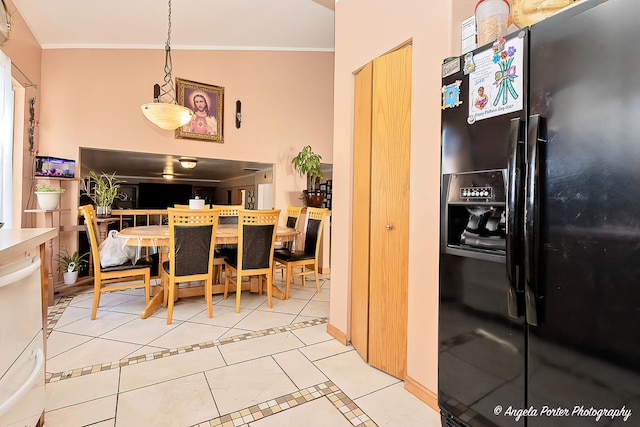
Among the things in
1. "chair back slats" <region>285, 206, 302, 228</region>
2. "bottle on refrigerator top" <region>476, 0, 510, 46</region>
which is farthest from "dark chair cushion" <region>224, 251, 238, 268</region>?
"bottle on refrigerator top" <region>476, 0, 510, 46</region>

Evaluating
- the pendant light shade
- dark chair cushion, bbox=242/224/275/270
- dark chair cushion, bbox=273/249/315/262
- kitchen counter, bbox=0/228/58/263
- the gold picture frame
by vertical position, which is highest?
the gold picture frame

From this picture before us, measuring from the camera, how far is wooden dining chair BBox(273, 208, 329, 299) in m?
3.61

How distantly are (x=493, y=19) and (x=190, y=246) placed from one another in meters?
2.72

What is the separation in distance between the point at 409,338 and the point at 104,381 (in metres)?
1.89

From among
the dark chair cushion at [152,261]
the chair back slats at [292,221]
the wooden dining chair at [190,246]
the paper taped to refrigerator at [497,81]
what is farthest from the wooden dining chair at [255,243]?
the paper taped to refrigerator at [497,81]

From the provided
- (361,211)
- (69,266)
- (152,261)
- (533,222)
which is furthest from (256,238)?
(533,222)

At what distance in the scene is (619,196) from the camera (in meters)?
0.85

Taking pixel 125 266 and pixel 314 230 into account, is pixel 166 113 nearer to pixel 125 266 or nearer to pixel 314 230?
pixel 125 266

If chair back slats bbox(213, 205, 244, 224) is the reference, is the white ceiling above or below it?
above

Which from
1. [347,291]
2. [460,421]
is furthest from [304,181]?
[460,421]

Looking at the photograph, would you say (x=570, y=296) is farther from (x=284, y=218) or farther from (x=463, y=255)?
(x=284, y=218)

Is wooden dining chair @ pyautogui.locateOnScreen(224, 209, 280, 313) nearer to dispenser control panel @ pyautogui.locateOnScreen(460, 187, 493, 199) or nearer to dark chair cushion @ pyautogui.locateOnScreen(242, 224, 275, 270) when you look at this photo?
dark chair cushion @ pyautogui.locateOnScreen(242, 224, 275, 270)

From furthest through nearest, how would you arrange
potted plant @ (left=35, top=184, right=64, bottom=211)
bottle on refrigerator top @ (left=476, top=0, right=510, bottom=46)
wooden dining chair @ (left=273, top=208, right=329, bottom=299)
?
1. wooden dining chair @ (left=273, top=208, right=329, bottom=299)
2. potted plant @ (left=35, top=184, right=64, bottom=211)
3. bottle on refrigerator top @ (left=476, top=0, right=510, bottom=46)

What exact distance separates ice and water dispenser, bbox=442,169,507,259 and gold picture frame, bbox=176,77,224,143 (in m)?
4.13
